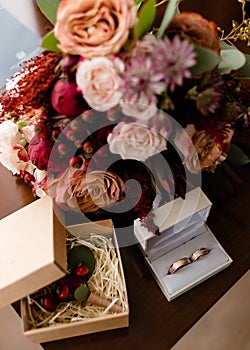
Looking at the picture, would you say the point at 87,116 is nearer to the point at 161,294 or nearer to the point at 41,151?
the point at 41,151

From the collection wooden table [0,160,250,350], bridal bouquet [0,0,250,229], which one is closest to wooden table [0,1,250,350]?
wooden table [0,160,250,350]

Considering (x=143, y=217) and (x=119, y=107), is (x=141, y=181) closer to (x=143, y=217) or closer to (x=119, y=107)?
(x=143, y=217)

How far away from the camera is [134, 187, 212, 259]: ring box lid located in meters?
0.78

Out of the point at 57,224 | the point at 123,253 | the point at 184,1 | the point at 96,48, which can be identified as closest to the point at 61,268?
the point at 57,224

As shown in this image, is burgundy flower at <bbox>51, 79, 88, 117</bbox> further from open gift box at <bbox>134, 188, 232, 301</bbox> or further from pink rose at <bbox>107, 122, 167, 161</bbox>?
open gift box at <bbox>134, 188, 232, 301</bbox>

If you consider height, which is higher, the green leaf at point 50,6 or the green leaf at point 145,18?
the green leaf at point 50,6

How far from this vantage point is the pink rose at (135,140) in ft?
1.94

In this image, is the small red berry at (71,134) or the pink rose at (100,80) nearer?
the pink rose at (100,80)

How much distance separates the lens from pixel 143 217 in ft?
2.53

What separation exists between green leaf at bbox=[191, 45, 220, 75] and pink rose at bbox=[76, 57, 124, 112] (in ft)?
0.37

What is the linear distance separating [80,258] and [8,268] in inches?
5.4

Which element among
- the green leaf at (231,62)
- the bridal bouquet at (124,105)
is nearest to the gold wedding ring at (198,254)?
the bridal bouquet at (124,105)

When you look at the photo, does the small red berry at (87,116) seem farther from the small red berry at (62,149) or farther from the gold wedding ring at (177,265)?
the gold wedding ring at (177,265)

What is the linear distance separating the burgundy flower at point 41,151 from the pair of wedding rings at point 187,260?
0.29m
